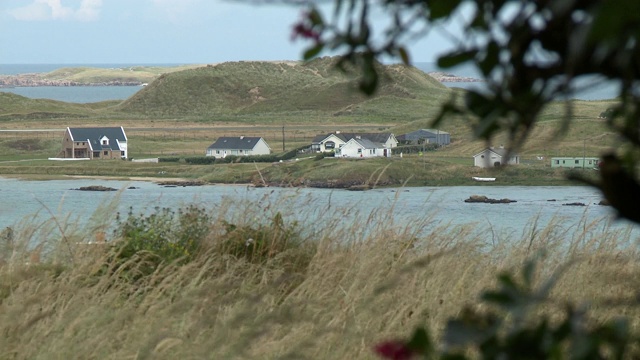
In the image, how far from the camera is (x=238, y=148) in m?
35.6

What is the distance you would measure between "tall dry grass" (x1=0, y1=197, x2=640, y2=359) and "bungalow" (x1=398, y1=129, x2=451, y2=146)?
2784cm

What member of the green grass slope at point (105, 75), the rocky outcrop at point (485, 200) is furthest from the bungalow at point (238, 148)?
the green grass slope at point (105, 75)

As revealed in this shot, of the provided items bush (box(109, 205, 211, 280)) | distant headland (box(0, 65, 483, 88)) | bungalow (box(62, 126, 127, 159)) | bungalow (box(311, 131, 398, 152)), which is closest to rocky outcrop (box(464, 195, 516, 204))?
bush (box(109, 205, 211, 280))

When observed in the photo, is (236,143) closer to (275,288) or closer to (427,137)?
(427,137)

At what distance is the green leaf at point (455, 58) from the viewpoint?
1.28 meters

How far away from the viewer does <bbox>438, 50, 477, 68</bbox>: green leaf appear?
1281 mm

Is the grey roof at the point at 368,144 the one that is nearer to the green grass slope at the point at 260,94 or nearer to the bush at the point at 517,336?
the green grass slope at the point at 260,94

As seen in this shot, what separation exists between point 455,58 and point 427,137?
3593 centimetres

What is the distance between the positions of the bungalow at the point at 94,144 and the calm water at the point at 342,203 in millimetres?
9274

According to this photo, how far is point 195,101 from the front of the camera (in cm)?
6644

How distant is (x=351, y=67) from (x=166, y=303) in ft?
9.82

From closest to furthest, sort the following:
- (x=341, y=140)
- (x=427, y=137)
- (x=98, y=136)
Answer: (x=341, y=140)
(x=427, y=137)
(x=98, y=136)

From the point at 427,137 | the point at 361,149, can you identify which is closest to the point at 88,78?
the point at 427,137

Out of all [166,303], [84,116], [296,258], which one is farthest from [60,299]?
[84,116]
